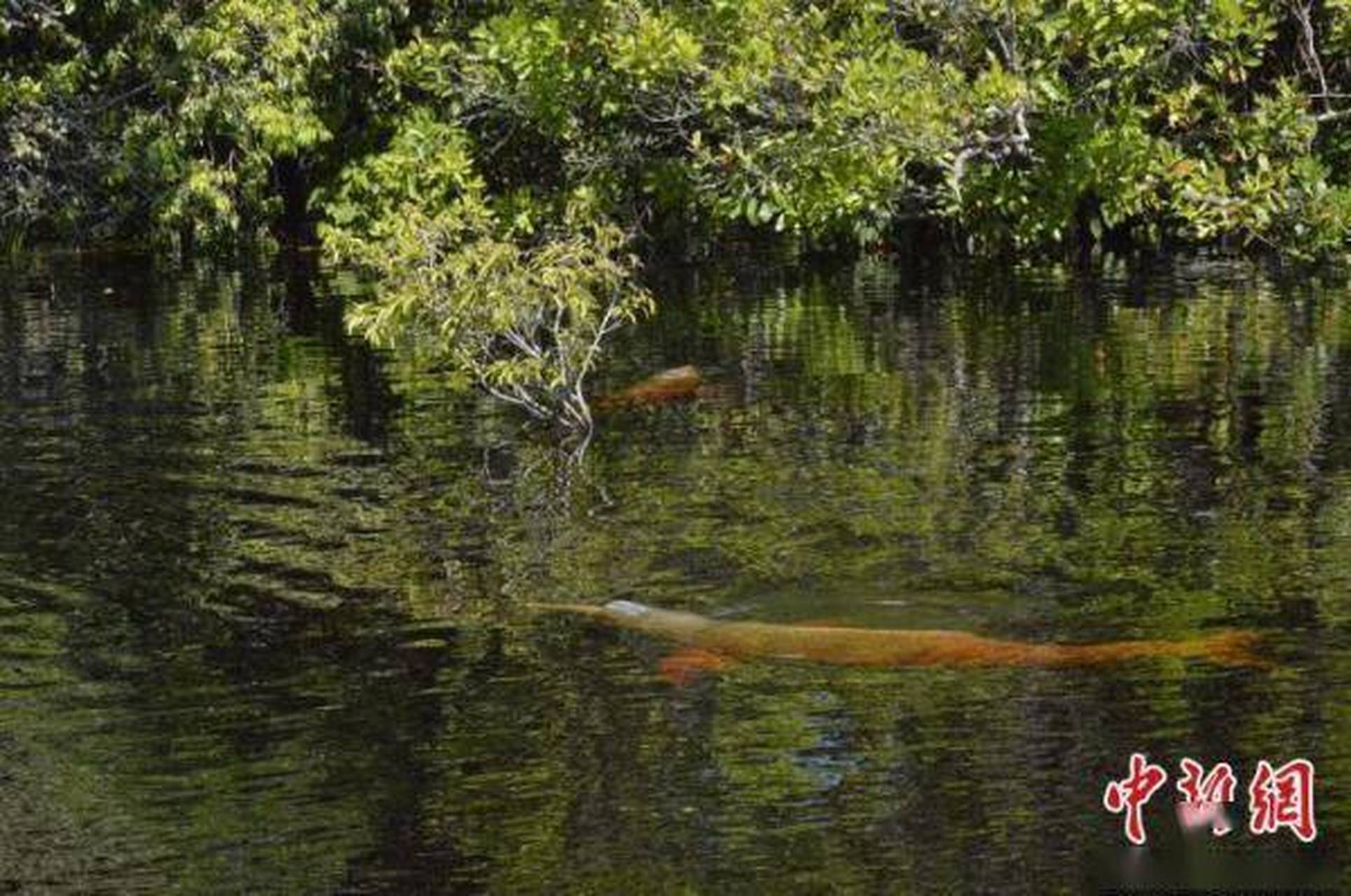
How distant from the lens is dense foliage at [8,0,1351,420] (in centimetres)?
2175

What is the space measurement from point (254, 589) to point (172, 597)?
0.45m

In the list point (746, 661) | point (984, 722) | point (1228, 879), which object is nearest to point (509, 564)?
point (746, 661)

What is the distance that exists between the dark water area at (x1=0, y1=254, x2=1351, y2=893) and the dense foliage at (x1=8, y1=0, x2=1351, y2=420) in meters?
1.78


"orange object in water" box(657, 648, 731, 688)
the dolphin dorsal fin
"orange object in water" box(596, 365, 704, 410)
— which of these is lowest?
"orange object in water" box(657, 648, 731, 688)

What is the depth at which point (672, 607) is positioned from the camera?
38.9 feet

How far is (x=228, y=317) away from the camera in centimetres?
2789

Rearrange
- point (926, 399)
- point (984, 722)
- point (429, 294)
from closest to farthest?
point (984, 722), point (429, 294), point (926, 399)

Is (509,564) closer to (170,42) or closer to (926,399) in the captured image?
(926,399)
